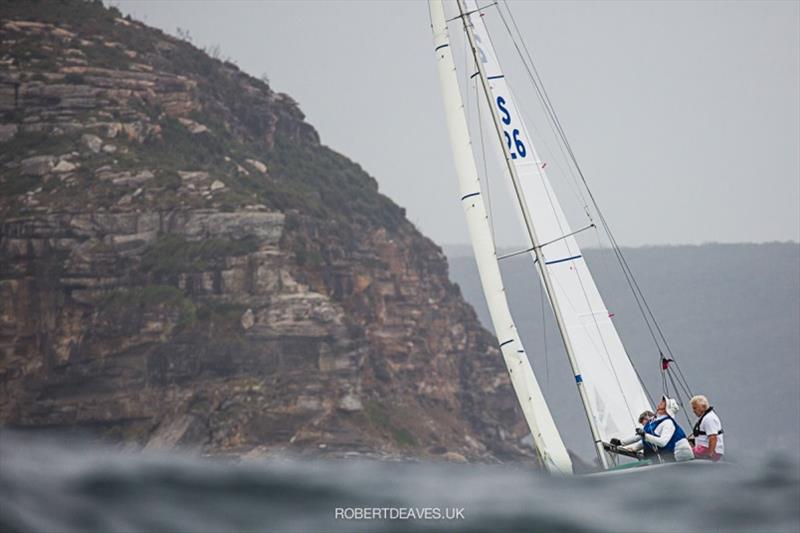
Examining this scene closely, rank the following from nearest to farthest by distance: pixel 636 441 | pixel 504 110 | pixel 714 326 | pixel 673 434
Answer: pixel 673 434
pixel 636 441
pixel 504 110
pixel 714 326

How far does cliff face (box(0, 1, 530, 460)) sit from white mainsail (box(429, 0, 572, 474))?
91.3 ft

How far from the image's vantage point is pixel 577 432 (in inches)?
4456

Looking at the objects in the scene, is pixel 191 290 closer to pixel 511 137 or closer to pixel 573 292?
pixel 511 137

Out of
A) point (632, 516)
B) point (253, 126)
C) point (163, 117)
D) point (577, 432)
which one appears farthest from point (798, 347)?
point (632, 516)

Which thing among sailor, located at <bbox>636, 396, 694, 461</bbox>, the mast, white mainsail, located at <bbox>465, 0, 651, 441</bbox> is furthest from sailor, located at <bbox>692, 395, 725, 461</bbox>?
white mainsail, located at <bbox>465, 0, 651, 441</bbox>

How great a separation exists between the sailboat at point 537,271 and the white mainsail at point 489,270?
0.01m

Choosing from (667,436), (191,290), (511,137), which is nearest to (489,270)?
(511,137)

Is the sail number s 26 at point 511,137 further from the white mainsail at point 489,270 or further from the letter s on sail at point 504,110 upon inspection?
the white mainsail at point 489,270

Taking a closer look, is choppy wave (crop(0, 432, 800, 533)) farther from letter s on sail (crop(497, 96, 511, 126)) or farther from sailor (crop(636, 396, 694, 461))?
letter s on sail (crop(497, 96, 511, 126))

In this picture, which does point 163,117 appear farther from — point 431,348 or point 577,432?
point 577,432

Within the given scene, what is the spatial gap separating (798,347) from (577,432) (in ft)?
80.0

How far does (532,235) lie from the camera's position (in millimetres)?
16844

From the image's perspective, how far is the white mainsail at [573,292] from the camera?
54.4 feet

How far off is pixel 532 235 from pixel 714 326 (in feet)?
400
